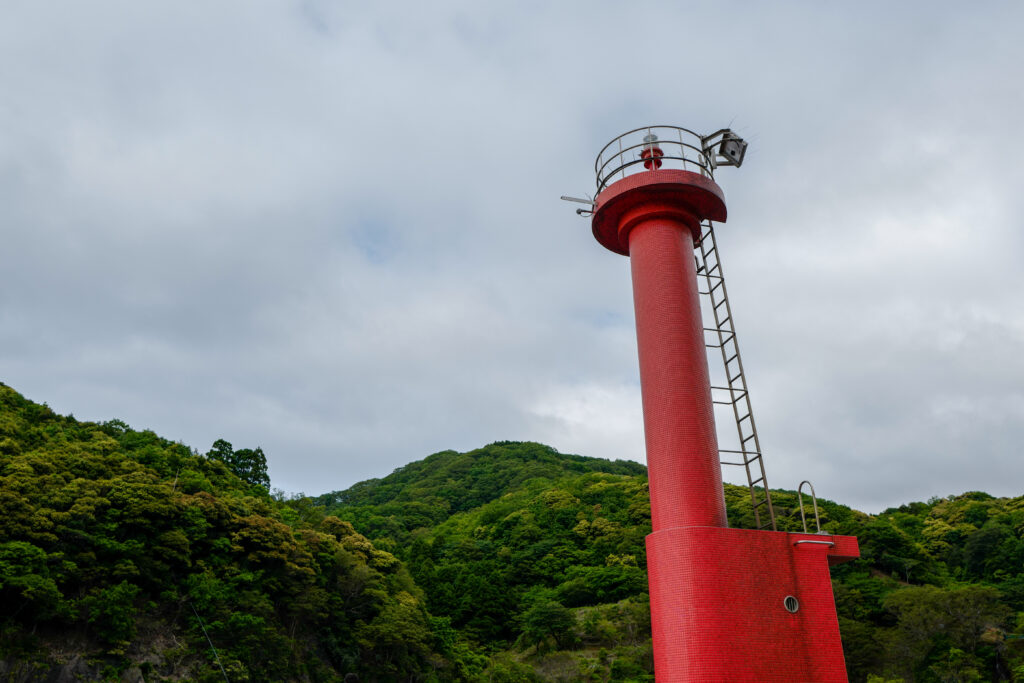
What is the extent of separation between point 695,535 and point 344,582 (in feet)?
88.8

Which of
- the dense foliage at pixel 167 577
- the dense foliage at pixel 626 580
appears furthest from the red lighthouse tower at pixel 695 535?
the dense foliage at pixel 626 580

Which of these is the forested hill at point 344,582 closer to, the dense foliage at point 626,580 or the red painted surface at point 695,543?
the dense foliage at point 626,580

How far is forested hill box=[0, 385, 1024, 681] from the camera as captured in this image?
74.3 ft

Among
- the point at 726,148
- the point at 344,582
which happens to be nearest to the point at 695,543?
the point at 726,148

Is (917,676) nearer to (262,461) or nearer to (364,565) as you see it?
(364,565)

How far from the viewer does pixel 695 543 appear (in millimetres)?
9688

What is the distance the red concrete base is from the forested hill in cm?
1930

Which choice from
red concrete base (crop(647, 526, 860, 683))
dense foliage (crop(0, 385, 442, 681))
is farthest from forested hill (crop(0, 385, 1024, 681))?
red concrete base (crop(647, 526, 860, 683))

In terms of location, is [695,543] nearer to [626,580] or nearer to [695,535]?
[695,535]

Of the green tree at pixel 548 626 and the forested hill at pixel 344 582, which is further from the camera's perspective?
the green tree at pixel 548 626

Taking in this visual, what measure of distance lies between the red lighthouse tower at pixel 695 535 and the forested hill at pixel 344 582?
19.3 meters

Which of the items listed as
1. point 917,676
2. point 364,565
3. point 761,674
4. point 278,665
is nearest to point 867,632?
point 917,676

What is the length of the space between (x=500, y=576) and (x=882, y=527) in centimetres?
2687

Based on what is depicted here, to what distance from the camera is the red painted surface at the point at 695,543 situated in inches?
369
